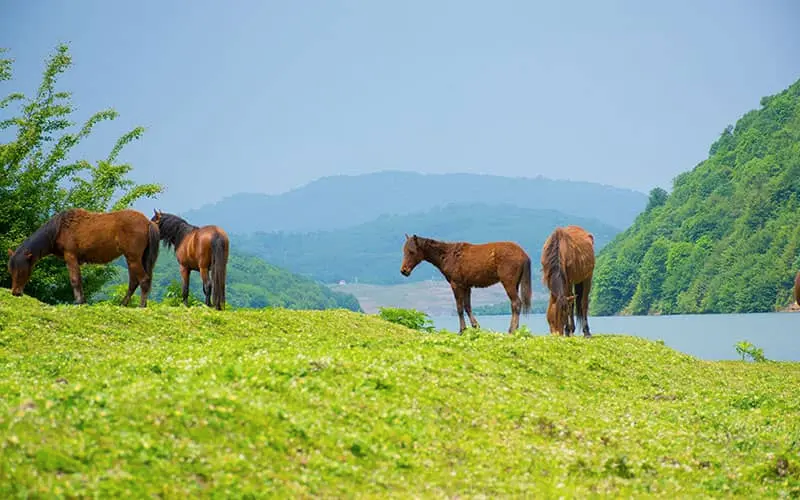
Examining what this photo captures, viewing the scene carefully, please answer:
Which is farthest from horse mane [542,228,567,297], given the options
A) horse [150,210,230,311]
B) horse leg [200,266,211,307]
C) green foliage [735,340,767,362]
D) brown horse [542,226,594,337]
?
green foliage [735,340,767,362]

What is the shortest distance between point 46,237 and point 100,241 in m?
1.67

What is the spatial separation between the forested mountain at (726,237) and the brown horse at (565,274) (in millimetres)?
86742

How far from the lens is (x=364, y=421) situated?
42.2 feet

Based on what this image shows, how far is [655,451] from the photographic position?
555 inches

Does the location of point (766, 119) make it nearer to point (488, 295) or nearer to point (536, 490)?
point (488, 295)

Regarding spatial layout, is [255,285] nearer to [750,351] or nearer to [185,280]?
[185,280]

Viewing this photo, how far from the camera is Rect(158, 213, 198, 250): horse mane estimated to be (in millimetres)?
30047

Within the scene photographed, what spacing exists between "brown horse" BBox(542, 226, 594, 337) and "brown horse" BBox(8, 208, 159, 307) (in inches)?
421

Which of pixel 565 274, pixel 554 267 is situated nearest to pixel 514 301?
pixel 565 274

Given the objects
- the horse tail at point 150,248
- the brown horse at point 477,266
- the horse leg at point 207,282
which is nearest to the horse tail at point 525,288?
the brown horse at point 477,266

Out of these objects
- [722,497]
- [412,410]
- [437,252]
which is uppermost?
[437,252]

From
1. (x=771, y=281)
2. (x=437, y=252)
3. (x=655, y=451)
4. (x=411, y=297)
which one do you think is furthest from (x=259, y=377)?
(x=411, y=297)

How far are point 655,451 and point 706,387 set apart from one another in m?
8.68

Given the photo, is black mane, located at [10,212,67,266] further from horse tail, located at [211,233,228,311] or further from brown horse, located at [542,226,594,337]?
brown horse, located at [542,226,594,337]
